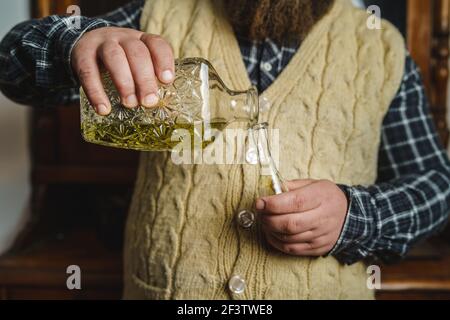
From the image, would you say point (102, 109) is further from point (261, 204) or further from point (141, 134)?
point (261, 204)

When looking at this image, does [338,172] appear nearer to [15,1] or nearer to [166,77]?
[166,77]

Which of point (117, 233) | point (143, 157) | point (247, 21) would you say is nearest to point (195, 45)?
point (247, 21)

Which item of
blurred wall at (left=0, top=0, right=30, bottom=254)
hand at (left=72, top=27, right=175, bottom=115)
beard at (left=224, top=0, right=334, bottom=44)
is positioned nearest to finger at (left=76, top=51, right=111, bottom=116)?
hand at (left=72, top=27, right=175, bottom=115)

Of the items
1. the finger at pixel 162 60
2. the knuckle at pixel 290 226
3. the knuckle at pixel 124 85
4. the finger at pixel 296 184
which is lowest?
the knuckle at pixel 290 226

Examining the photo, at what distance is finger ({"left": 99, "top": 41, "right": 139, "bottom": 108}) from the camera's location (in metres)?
0.49

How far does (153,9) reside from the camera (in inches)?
31.4

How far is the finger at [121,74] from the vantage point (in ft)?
1.62

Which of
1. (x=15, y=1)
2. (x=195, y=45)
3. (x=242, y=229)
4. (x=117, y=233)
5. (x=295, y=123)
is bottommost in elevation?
(x=117, y=233)

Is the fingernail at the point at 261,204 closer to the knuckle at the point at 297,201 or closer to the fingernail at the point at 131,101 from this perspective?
the knuckle at the point at 297,201

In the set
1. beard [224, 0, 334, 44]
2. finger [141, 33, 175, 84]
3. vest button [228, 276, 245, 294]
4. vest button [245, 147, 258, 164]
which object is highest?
beard [224, 0, 334, 44]

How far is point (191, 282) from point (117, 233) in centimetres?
50

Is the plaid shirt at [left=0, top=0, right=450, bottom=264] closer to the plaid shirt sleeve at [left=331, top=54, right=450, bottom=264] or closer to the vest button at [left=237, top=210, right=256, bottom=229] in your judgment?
the plaid shirt sleeve at [left=331, top=54, right=450, bottom=264]

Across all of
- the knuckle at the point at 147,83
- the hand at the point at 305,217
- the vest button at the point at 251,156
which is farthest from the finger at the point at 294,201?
the knuckle at the point at 147,83

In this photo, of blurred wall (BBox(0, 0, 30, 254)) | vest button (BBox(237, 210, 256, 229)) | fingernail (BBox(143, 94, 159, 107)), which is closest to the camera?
fingernail (BBox(143, 94, 159, 107))
